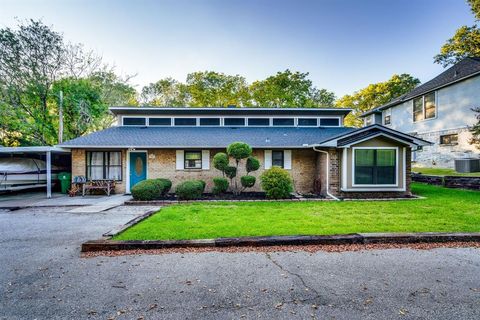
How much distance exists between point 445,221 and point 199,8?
53.8ft

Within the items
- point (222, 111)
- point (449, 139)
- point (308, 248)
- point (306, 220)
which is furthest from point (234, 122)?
point (449, 139)

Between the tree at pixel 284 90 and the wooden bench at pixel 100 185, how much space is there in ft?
75.2

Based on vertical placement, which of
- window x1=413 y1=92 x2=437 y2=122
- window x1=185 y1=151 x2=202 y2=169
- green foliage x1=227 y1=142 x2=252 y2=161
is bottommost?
window x1=185 y1=151 x2=202 y2=169

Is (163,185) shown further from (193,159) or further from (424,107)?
(424,107)

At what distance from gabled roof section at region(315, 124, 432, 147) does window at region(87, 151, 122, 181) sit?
10.9 meters

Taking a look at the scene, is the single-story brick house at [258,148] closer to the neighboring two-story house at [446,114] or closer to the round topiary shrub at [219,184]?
the round topiary shrub at [219,184]

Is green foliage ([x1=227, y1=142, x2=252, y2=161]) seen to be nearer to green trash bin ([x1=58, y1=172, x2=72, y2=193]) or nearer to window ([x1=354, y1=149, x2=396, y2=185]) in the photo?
window ([x1=354, y1=149, x2=396, y2=185])

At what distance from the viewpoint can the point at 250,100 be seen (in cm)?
3234

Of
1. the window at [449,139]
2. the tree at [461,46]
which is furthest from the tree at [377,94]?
the window at [449,139]

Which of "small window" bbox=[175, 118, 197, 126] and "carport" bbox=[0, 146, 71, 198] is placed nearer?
"carport" bbox=[0, 146, 71, 198]

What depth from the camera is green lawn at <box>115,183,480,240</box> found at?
18.2ft

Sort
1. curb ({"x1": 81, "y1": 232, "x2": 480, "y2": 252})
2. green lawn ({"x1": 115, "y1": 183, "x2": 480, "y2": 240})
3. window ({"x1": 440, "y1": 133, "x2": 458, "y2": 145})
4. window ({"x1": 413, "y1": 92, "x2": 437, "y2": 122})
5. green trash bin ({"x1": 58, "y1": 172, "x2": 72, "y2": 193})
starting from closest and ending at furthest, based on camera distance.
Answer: curb ({"x1": 81, "y1": 232, "x2": 480, "y2": 252}), green lawn ({"x1": 115, "y1": 183, "x2": 480, "y2": 240}), green trash bin ({"x1": 58, "y1": 172, "x2": 72, "y2": 193}), window ({"x1": 440, "y1": 133, "x2": 458, "y2": 145}), window ({"x1": 413, "y1": 92, "x2": 437, "y2": 122})

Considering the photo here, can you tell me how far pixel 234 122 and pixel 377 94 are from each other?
28.4 metres

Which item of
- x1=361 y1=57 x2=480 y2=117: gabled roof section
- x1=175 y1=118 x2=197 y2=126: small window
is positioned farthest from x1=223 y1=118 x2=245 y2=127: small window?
x1=361 y1=57 x2=480 y2=117: gabled roof section
